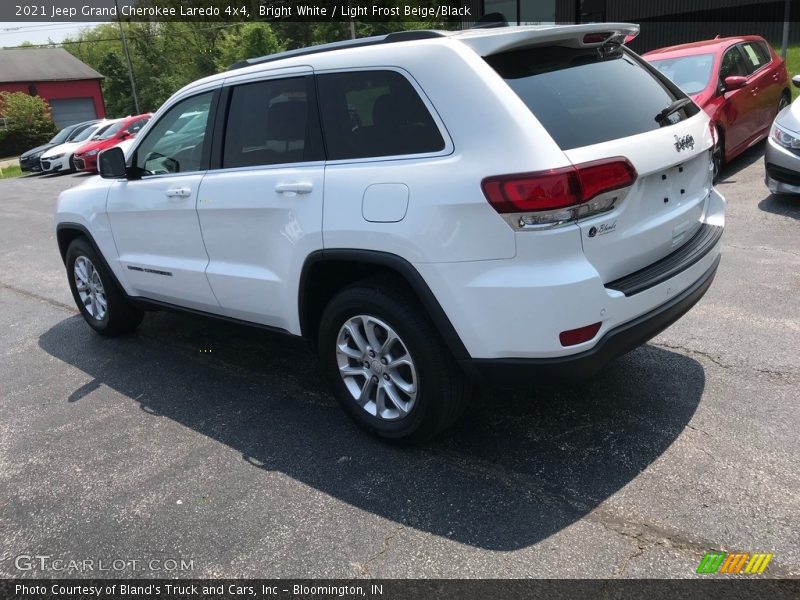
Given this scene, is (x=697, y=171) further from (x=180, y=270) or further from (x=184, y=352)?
(x=184, y=352)

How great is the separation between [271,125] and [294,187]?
0.51 metres

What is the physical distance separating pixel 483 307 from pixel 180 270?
225 centimetres

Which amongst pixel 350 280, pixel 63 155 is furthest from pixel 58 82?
pixel 350 280

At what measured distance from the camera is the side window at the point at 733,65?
8.44 m

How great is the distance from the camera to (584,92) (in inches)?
121

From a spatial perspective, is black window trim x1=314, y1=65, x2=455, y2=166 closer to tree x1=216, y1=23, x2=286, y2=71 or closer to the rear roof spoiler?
the rear roof spoiler

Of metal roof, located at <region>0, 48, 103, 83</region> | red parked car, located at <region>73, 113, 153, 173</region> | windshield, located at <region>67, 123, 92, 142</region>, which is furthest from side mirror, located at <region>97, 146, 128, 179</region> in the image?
metal roof, located at <region>0, 48, 103, 83</region>

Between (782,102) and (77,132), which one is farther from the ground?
(782,102)

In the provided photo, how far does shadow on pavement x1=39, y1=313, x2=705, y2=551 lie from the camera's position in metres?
2.90

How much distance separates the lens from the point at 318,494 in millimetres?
3111

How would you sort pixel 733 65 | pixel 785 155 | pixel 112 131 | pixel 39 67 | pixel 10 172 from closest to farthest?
pixel 785 155, pixel 733 65, pixel 112 131, pixel 10 172, pixel 39 67

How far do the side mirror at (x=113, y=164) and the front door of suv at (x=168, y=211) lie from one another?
0.29ft

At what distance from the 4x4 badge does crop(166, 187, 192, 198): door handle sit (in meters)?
2.62

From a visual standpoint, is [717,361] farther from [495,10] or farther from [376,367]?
[495,10]
